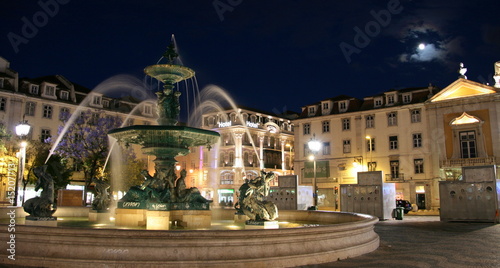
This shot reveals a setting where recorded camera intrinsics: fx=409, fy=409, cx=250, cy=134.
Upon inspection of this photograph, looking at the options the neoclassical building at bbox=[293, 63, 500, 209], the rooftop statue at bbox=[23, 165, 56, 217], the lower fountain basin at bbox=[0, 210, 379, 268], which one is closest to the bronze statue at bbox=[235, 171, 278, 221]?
the lower fountain basin at bbox=[0, 210, 379, 268]

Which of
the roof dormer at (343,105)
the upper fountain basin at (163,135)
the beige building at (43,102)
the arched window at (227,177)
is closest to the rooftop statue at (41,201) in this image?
the upper fountain basin at (163,135)

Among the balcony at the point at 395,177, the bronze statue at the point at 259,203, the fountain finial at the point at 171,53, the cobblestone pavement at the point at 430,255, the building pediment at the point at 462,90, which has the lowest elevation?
the cobblestone pavement at the point at 430,255

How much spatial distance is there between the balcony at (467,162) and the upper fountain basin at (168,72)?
1357 inches

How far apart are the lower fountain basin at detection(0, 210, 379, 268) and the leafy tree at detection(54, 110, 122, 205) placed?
29.0 metres

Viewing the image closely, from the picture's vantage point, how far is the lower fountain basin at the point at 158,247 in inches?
273

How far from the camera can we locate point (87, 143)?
35719 mm

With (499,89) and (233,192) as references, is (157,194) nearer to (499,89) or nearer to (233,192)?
(499,89)

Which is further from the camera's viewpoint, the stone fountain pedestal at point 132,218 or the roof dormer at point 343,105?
the roof dormer at point 343,105

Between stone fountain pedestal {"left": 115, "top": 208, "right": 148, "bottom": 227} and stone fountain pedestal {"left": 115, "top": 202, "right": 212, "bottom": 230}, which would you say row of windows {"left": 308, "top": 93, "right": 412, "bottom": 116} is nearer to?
stone fountain pedestal {"left": 115, "top": 202, "right": 212, "bottom": 230}

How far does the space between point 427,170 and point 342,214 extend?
107ft

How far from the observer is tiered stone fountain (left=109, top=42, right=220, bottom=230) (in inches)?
454

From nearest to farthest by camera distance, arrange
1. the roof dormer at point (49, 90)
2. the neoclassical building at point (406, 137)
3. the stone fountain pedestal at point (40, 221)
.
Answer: the stone fountain pedestal at point (40, 221) < the neoclassical building at point (406, 137) < the roof dormer at point (49, 90)

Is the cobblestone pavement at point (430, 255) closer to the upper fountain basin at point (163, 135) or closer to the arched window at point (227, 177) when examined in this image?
the upper fountain basin at point (163, 135)

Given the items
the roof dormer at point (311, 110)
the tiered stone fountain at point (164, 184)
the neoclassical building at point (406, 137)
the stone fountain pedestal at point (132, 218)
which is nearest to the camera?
the tiered stone fountain at point (164, 184)
